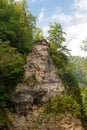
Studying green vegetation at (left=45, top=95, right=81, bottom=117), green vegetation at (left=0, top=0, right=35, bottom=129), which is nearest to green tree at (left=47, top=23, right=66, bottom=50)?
green vegetation at (left=0, top=0, right=35, bottom=129)

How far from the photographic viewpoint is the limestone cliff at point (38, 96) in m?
26.0

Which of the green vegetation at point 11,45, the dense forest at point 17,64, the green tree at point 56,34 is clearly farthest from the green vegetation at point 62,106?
the green tree at point 56,34

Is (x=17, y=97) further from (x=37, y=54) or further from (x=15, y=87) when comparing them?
(x=37, y=54)

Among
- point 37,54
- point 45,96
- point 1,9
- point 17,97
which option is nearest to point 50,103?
point 45,96

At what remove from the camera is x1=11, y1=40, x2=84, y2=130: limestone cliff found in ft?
85.5

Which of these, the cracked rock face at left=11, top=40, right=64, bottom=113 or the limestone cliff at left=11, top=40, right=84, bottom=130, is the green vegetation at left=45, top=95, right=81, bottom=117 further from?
the cracked rock face at left=11, top=40, right=64, bottom=113

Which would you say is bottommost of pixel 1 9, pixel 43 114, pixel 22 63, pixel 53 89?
pixel 43 114

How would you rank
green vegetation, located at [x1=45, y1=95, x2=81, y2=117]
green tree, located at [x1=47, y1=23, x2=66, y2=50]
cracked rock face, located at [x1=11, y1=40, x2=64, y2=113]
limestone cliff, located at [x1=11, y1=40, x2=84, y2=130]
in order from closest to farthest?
limestone cliff, located at [x1=11, y1=40, x2=84, y2=130], green vegetation, located at [x1=45, y1=95, x2=81, y2=117], cracked rock face, located at [x1=11, y1=40, x2=64, y2=113], green tree, located at [x1=47, y1=23, x2=66, y2=50]

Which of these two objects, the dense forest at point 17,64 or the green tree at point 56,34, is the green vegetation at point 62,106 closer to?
the dense forest at point 17,64

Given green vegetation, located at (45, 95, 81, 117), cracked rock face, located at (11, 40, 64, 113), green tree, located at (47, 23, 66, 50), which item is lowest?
green vegetation, located at (45, 95, 81, 117)

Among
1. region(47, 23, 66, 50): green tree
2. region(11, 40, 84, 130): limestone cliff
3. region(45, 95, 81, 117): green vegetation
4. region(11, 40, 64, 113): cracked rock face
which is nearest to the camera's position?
region(11, 40, 84, 130): limestone cliff

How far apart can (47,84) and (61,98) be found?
6.50ft

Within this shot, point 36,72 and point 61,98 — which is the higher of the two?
point 36,72

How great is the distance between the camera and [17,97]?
27094 millimetres
